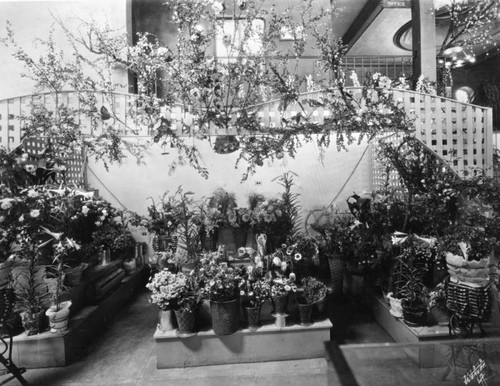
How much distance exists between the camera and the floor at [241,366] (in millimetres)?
1585

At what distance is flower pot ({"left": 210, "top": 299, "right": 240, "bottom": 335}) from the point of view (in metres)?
3.10

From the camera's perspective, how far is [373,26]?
850 centimetres

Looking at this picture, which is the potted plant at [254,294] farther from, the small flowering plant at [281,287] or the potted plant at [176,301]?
the potted plant at [176,301]

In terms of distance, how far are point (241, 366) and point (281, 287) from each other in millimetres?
779

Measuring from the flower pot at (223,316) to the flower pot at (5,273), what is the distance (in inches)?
76.3

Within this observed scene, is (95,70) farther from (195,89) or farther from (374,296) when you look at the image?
(374,296)

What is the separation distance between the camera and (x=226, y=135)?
11.8 ft

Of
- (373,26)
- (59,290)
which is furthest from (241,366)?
(373,26)

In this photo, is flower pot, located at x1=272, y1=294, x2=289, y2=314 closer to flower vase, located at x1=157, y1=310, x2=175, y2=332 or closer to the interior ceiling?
flower vase, located at x1=157, y1=310, x2=175, y2=332

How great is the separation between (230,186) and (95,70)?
3.08 metres

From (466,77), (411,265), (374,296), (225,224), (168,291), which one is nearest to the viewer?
(168,291)

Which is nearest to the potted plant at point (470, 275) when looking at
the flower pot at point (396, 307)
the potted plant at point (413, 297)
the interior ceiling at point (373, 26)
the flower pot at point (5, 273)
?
the potted plant at point (413, 297)

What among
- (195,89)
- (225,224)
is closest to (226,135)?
(195,89)

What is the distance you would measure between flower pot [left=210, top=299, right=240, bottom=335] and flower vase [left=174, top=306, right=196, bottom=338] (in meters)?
0.19
